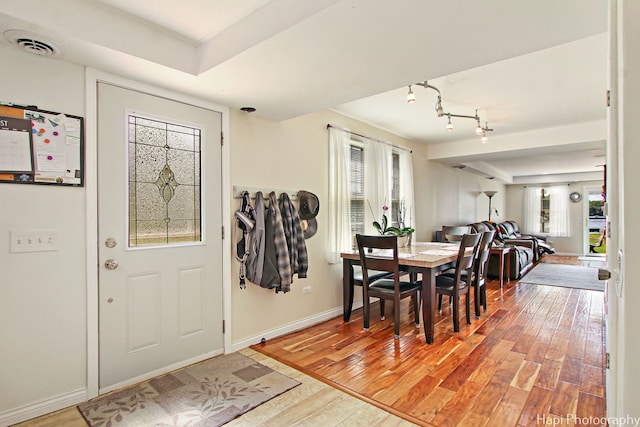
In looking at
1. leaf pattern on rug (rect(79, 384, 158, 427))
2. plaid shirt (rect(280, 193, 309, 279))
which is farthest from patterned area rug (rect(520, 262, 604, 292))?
leaf pattern on rug (rect(79, 384, 158, 427))

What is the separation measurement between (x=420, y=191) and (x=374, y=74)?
3650 mm

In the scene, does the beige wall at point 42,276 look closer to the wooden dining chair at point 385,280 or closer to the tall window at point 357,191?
the wooden dining chair at point 385,280

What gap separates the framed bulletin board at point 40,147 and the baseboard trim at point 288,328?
1.80 metres

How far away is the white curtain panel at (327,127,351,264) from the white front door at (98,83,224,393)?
4.58 ft

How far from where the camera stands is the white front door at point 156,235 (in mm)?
2236

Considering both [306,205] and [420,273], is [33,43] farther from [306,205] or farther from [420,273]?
[420,273]

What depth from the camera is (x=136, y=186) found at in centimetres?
236

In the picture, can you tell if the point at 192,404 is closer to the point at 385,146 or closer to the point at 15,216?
the point at 15,216

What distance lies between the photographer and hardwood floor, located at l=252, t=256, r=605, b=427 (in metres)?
2.01

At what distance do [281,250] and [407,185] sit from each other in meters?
Result: 2.79

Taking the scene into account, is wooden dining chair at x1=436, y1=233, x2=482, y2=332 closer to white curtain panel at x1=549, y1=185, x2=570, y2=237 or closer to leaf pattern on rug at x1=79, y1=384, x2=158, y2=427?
leaf pattern on rug at x1=79, y1=384, x2=158, y2=427

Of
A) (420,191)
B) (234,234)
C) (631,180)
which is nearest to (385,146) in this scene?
(420,191)

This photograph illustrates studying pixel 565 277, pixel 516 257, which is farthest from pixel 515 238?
pixel 516 257

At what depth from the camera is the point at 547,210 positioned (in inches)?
421
